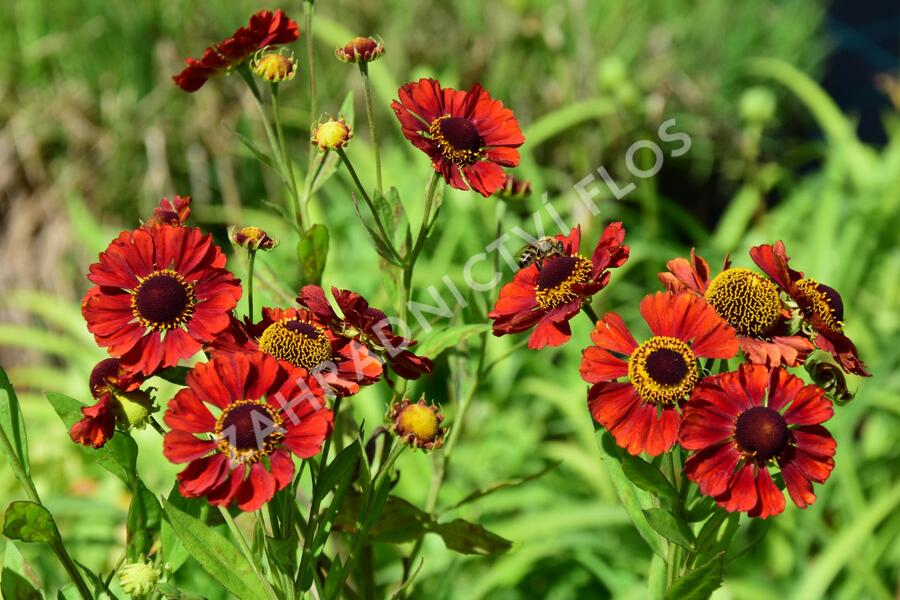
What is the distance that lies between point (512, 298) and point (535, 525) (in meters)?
0.92

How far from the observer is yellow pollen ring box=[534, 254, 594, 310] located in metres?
0.76

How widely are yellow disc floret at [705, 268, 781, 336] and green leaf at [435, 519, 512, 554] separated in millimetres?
310

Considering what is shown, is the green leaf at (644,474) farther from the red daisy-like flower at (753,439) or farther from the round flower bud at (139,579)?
the round flower bud at (139,579)

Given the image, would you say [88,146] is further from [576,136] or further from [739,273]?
[739,273]

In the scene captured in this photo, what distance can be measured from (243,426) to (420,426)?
0.13 metres

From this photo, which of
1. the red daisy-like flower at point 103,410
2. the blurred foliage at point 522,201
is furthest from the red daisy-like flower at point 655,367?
the blurred foliage at point 522,201

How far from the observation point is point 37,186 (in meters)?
2.76

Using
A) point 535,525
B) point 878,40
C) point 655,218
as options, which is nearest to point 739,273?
point 535,525

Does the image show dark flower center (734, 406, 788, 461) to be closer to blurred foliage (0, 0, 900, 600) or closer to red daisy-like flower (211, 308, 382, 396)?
red daisy-like flower (211, 308, 382, 396)

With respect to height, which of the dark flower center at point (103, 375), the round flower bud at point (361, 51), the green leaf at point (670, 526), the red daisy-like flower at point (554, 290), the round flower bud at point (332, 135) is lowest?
the green leaf at point (670, 526)

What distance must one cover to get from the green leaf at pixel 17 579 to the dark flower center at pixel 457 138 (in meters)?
0.46

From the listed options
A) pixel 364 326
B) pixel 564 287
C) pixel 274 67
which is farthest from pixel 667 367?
pixel 274 67

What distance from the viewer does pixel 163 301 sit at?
0.68m

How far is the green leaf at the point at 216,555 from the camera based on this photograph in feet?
2.23
